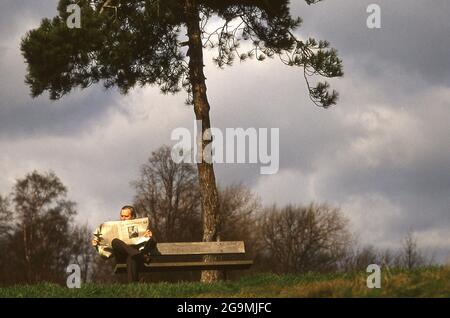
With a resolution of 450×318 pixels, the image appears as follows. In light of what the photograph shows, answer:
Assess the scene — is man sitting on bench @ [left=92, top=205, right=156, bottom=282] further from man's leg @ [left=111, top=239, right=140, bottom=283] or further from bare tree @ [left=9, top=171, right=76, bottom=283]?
bare tree @ [left=9, top=171, right=76, bottom=283]

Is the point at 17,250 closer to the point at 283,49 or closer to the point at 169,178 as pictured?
the point at 169,178

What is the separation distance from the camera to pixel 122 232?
10320mm

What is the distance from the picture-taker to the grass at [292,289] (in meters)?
7.18

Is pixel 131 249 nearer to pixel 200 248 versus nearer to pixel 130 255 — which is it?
pixel 130 255

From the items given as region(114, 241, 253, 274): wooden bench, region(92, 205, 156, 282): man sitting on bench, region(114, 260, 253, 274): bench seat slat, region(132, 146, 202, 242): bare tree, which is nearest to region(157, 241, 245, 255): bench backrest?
region(114, 241, 253, 274): wooden bench

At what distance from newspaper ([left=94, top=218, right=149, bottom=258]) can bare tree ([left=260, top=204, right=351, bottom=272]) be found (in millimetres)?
33879

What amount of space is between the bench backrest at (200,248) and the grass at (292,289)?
167 cm

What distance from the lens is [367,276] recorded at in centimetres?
814

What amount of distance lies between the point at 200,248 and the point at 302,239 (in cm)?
3498

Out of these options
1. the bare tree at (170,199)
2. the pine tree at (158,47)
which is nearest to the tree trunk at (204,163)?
the pine tree at (158,47)

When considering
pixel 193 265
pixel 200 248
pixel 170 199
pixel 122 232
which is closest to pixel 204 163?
pixel 200 248

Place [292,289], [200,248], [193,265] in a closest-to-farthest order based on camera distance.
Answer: [292,289] < [193,265] < [200,248]

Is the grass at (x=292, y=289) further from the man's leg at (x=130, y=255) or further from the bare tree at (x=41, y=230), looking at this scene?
the bare tree at (x=41, y=230)
